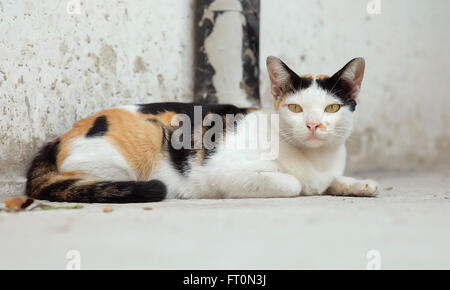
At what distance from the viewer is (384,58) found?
13.5ft

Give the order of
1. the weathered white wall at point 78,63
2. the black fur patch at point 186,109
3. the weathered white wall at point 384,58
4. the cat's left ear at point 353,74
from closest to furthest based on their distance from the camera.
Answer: the cat's left ear at point 353,74
the weathered white wall at point 78,63
the black fur patch at point 186,109
the weathered white wall at point 384,58

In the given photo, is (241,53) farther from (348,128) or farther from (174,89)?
(348,128)

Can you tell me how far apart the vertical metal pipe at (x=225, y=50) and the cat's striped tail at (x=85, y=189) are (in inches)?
50.0

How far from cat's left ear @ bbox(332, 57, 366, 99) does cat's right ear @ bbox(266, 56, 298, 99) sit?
0.71 ft

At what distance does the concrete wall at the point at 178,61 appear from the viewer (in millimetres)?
2385

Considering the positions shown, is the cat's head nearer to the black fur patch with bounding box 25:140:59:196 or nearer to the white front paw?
the white front paw

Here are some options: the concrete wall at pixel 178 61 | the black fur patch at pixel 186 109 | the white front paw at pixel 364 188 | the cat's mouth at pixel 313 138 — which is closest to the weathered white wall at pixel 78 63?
the concrete wall at pixel 178 61

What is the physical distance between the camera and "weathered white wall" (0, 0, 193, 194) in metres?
2.34

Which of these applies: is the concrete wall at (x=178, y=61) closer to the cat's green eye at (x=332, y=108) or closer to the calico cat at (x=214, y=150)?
the calico cat at (x=214, y=150)

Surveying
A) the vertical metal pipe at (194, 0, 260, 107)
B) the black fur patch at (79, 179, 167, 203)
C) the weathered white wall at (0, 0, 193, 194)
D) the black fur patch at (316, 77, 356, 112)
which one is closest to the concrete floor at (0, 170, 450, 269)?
the black fur patch at (79, 179, 167, 203)

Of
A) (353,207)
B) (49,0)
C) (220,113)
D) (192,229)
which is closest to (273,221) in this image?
(192,229)

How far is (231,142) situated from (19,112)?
1.11 metres

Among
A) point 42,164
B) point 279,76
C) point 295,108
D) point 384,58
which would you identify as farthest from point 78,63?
point 384,58

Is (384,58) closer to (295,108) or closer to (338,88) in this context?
(338,88)
